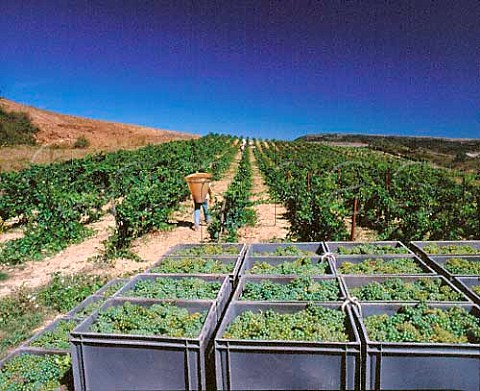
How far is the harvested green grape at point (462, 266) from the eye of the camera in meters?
4.81

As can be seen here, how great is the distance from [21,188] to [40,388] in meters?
8.64

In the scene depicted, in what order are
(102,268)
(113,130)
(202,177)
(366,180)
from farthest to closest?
(113,130) < (366,180) < (202,177) < (102,268)

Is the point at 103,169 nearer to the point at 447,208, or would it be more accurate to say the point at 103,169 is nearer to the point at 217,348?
the point at 447,208

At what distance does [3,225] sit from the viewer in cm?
1112

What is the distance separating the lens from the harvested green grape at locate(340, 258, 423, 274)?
4907 millimetres

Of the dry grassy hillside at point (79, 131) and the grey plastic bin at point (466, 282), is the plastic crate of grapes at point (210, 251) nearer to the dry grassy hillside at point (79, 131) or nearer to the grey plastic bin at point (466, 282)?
the grey plastic bin at point (466, 282)

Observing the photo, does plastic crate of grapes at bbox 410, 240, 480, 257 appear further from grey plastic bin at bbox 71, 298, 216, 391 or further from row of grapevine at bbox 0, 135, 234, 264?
row of grapevine at bbox 0, 135, 234, 264

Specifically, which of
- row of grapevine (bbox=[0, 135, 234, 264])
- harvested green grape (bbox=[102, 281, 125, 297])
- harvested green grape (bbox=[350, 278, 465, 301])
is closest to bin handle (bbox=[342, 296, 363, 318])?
harvested green grape (bbox=[350, 278, 465, 301])

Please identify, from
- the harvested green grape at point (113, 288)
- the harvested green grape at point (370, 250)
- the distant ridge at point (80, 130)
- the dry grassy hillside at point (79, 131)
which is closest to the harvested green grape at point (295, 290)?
the harvested green grape at point (370, 250)

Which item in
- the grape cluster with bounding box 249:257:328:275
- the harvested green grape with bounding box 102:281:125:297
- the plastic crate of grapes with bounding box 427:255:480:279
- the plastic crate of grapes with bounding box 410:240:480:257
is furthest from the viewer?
the plastic crate of grapes with bounding box 410:240:480:257

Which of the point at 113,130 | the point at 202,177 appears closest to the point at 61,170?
the point at 202,177

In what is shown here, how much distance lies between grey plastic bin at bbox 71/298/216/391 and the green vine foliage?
10.6 ft

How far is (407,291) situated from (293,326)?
1486mm

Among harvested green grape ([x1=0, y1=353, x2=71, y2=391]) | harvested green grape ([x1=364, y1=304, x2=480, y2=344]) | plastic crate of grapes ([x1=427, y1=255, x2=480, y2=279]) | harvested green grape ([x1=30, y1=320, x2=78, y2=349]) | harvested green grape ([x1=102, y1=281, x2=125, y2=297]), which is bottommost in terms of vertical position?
harvested green grape ([x1=0, y1=353, x2=71, y2=391])
